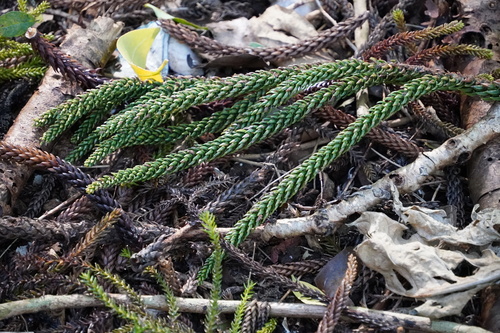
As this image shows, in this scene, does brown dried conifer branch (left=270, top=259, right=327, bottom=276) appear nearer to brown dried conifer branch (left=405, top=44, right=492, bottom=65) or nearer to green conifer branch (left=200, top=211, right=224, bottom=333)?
green conifer branch (left=200, top=211, right=224, bottom=333)

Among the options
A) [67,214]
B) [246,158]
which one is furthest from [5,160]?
[246,158]

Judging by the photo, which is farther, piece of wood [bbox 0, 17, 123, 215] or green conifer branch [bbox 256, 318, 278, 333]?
piece of wood [bbox 0, 17, 123, 215]

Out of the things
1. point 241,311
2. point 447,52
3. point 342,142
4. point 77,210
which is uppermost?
point 447,52

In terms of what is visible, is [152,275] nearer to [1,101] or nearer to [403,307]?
[403,307]

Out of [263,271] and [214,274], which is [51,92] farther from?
[263,271]

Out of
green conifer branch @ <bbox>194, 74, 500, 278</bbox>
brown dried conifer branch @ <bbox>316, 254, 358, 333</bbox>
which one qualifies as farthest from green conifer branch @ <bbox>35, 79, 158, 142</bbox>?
brown dried conifer branch @ <bbox>316, 254, 358, 333</bbox>

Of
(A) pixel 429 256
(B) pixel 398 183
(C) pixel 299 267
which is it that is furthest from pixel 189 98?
(A) pixel 429 256
